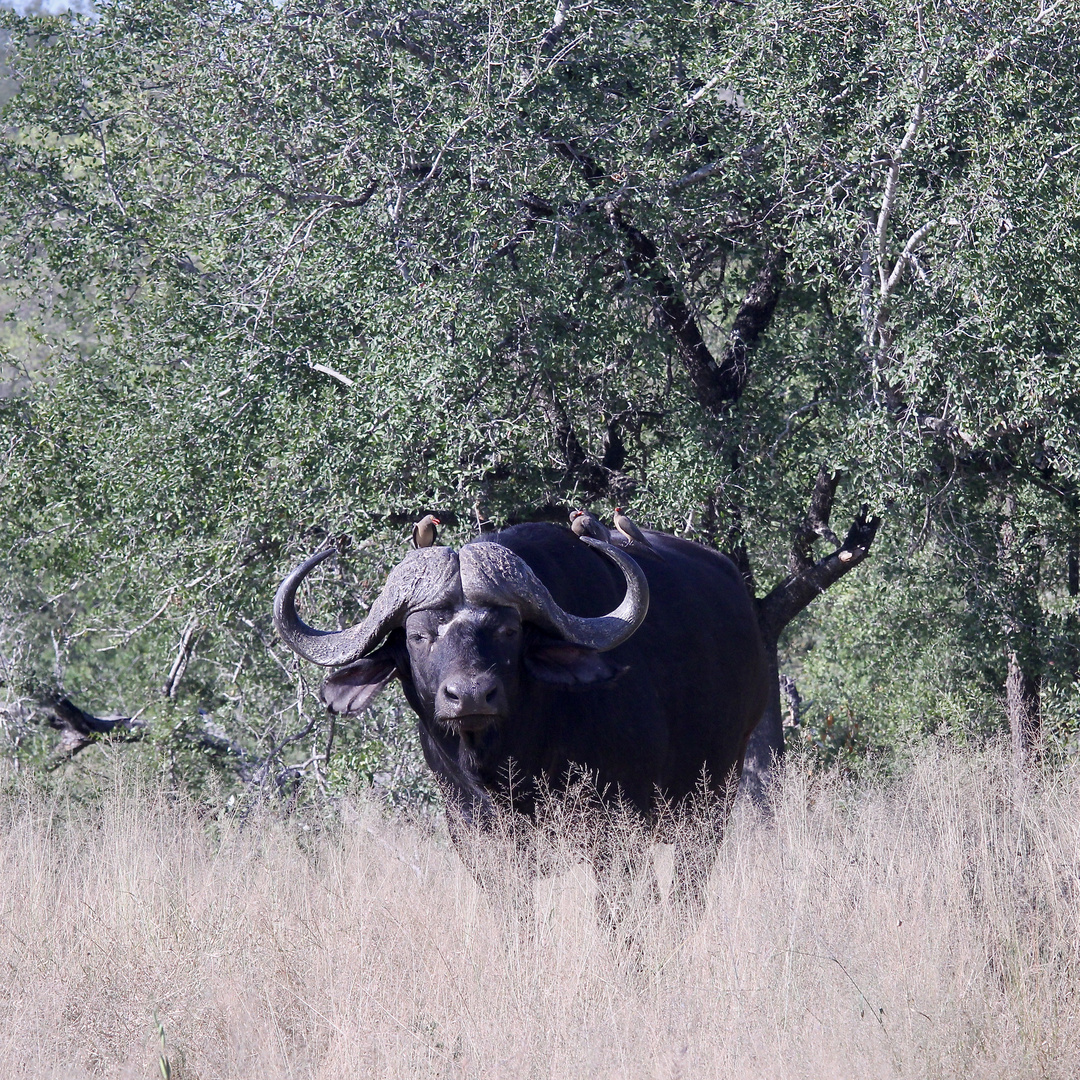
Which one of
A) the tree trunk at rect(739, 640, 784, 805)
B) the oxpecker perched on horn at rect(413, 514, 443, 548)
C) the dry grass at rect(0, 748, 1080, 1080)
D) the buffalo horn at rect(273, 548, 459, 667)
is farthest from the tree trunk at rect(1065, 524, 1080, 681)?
the buffalo horn at rect(273, 548, 459, 667)

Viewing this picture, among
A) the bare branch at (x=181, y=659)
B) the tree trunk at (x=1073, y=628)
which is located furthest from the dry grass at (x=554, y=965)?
the tree trunk at (x=1073, y=628)

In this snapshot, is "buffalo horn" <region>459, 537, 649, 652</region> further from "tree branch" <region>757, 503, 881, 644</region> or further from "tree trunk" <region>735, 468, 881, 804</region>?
"tree branch" <region>757, 503, 881, 644</region>

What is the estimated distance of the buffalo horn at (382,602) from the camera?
219 inches

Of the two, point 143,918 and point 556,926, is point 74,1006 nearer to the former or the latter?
point 143,918

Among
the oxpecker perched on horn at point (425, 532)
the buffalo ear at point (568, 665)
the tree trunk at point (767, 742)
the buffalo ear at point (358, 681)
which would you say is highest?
the oxpecker perched on horn at point (425, 532)

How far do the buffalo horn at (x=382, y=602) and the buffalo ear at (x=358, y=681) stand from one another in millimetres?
62

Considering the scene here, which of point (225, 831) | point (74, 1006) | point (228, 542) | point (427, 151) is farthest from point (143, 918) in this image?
point (427, 151)

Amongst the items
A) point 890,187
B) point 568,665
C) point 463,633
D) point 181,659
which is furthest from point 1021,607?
point 181,659

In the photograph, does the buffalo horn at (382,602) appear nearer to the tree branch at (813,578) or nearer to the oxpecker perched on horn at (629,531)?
the oxpecker perched on horn at (629,531)

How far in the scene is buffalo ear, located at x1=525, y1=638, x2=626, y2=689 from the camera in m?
5.66

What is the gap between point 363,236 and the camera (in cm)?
799

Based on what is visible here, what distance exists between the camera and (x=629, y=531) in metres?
6.69

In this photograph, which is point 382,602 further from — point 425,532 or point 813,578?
point 813,578

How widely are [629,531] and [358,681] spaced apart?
1622 millimetres
